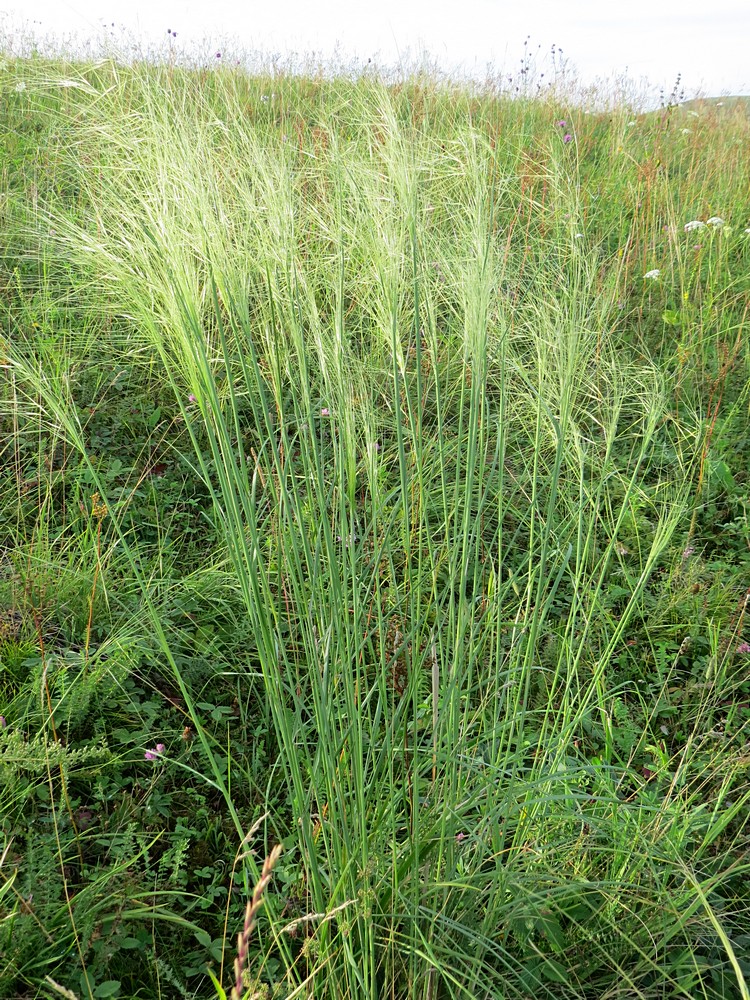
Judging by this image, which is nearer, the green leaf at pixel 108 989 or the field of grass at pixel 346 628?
the field of grass at pixel 346 628

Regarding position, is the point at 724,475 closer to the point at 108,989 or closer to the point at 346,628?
the point at 346,628

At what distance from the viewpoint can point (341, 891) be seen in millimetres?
1021

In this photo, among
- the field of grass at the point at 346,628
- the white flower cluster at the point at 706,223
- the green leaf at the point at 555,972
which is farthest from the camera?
the white flower cluster at the point at 706,223

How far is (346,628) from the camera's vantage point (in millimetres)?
1002

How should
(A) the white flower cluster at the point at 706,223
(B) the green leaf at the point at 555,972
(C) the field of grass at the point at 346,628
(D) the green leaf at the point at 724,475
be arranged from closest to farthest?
(C) the field of grass at the point at 346,628
(B) the green leaf at the point at 555,972
(D) the green leaf at the point at 724,475
(A) the white flower cluster at the point at 706,223

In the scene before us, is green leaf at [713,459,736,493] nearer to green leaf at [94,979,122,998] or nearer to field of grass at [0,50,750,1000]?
field of grass at [0,50,750,1000]

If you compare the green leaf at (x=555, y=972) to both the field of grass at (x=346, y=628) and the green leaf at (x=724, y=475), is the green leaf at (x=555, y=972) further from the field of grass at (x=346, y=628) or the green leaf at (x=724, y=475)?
the green leaf at (x=724, y=475)

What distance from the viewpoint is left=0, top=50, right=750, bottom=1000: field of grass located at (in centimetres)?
101

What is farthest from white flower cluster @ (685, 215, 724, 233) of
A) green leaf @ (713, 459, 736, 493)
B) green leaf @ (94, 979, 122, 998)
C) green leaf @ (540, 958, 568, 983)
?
green leaf @ (94, 979, 122, 998)

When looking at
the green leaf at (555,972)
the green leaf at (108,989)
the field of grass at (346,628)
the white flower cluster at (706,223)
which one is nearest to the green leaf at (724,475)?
the field of grass at (346,628)

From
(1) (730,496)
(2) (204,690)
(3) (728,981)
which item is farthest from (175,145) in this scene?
(1) (730,496)

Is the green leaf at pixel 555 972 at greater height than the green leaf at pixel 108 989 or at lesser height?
greater

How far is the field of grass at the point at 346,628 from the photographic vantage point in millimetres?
1007

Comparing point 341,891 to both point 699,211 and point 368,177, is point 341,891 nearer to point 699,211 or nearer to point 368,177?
point 368,177
